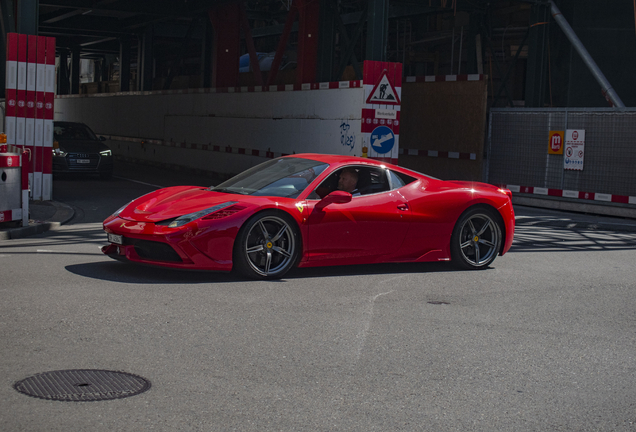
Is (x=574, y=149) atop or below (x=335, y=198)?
atop

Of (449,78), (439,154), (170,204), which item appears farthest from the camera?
(439,154)

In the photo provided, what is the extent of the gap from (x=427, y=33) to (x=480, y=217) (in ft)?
62.6

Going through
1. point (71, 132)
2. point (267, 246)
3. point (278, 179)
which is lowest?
point (267, 246)

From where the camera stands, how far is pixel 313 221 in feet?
Answer: 24.7

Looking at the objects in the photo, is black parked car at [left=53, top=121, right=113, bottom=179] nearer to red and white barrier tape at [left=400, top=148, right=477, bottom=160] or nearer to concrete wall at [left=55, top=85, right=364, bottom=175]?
concrete wall at [left=55, top=85, right=364, bottom=175]

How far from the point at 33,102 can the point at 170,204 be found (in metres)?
7.76

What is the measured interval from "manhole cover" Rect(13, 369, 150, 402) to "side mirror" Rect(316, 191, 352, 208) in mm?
3527

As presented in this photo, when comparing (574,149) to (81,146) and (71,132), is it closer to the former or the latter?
(81,146)

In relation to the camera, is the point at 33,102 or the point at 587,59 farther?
the point at 587,59

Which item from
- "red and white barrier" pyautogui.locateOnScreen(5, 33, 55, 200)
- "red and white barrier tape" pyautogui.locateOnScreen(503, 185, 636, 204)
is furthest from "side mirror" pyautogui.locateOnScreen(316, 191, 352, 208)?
"red and white barrier tape" pyautogui.locateOnScreen(503, 185, 636, 204)

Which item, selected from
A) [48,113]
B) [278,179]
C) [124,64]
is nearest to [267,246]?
[278,179]

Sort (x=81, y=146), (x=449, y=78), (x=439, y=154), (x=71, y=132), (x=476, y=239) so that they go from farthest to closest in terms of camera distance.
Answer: (x=71, y=132) → (x=81, y=146) → (x=439, y=154) → (x=449, y=78) → (x=476, y=239)

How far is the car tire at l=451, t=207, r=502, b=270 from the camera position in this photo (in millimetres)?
8500

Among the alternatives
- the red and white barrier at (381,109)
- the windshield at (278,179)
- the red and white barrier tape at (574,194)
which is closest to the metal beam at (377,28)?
the red and white barrier at (381,109)
